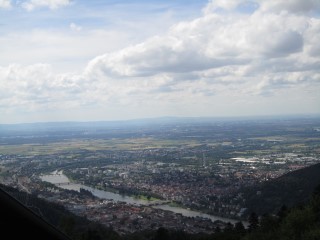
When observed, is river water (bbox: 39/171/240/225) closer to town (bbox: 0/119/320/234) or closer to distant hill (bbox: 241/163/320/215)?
town (bbox: 0/119/320/234)

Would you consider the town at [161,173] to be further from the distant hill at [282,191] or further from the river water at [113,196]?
the distant hill at [282,191]

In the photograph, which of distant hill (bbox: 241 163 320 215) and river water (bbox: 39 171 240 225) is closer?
distant hill (bbox: 241 163 320 215)

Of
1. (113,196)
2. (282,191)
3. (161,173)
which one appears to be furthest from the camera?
(161,173)

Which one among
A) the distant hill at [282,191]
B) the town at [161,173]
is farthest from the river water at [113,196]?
the distant hill at [282,191]

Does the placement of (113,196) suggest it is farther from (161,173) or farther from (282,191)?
(282,191)

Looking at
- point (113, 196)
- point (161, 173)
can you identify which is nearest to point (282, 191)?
point (113, 196)

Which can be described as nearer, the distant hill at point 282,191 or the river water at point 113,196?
the distant hill at point 282,191

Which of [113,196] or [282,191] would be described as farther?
[113,196]

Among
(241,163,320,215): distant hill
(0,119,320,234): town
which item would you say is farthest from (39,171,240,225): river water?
(241,163,320,215): distant hill
